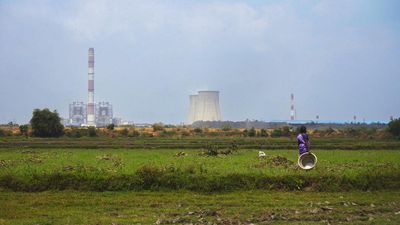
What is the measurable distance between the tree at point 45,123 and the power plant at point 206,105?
4260 centimetres

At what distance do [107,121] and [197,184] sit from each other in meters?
164

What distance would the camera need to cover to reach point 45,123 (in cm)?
6812

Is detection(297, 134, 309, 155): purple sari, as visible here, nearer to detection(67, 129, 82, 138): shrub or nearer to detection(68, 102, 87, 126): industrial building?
detection(67, 129, 82, 138): shrub

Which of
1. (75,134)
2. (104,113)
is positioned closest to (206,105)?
(75,134)

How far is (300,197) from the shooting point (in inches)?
544

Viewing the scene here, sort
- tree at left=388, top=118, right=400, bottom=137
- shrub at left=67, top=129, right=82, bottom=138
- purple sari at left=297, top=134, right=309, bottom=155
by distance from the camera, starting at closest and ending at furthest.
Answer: purple sari at left=297, top=134, right=309, bottom=155 → tree at left=388, top=118, right=400, bottom=137 → shrub at left=67, top=129, right=82, bottom=138

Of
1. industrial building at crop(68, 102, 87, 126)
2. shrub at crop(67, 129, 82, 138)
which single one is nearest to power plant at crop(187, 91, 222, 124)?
shrub at crop(67, 129, 82, 138)

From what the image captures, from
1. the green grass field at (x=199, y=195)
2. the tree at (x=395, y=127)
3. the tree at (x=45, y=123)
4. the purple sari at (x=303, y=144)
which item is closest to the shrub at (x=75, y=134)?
the tree at (x=45, y=123)

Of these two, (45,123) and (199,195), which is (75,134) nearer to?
(45,123)

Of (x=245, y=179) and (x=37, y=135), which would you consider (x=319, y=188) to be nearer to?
(x=245, y=179)

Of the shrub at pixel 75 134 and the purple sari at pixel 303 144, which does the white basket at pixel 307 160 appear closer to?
the purple sari at pixel 303 144

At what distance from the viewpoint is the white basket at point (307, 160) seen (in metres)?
17.2

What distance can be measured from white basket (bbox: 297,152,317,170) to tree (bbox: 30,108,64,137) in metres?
55.2

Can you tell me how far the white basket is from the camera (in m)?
17.2
